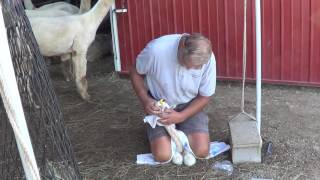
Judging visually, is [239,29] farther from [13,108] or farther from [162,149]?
[13,108]

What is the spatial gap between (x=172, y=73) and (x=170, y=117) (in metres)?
0.31

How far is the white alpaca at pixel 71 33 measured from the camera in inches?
219

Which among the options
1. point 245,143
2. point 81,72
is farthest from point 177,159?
point 81,72

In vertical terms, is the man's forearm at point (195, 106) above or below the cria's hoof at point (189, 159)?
above

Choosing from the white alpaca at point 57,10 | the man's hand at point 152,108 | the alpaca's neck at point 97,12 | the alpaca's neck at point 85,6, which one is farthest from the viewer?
the alpaca's neck at point 85,6

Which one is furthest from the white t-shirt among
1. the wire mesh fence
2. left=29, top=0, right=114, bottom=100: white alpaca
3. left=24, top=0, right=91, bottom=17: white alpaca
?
left=24, top=0, right=91, bottom=17: white alpaca

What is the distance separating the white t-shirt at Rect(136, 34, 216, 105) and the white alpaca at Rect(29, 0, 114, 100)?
5.28 feet

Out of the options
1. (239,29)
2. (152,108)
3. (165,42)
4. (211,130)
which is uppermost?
(165,42)

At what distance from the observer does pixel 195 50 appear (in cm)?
373

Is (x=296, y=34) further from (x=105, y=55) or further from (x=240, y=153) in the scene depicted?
(x=105, y=55)

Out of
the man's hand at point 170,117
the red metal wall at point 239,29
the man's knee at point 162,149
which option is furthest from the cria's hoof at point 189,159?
the red metal wall at point 239,29

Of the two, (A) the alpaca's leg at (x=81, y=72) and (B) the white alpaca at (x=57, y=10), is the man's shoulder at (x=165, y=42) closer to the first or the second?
(A) the alpaca's leg at (x=81, y=72)

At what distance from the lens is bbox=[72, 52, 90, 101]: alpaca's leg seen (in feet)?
19.1

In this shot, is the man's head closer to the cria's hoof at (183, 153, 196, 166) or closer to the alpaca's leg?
the cria's hoof at (183, 153, 196, 166)
